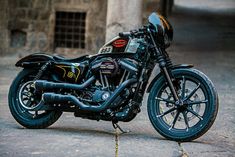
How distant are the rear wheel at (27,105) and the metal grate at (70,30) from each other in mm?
6939

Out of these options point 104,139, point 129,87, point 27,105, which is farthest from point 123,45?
point 27,105

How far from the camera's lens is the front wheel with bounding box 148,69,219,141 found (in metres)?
6.05

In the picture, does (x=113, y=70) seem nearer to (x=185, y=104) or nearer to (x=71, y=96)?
(x=71, y=96)

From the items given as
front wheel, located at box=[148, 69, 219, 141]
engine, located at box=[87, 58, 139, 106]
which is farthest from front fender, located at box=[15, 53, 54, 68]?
front wheel, located at box=[148, 69, 219, 141]

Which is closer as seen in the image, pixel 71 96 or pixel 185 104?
pixel 185 104

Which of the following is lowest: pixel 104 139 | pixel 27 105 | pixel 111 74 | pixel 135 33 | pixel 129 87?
pixel 104 139

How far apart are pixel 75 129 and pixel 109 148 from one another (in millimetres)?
1048

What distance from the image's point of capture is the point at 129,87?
6.31m

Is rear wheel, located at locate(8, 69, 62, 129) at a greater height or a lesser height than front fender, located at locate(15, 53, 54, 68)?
lesser

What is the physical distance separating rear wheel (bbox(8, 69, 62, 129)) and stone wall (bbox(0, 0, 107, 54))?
262 inches

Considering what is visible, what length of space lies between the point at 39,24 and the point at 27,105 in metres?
6.99

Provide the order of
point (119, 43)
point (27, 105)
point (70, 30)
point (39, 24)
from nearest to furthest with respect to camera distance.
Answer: point (119, 43), point (27, 105), point (39, 24), point (70, 30)

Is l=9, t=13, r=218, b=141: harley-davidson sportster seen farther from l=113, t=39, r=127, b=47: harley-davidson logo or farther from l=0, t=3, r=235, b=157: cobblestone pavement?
l=0, t=3, r=235, b=157: cobblestone pavement

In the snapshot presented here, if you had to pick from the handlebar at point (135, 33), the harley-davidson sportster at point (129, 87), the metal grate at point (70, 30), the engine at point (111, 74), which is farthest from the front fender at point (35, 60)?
the metal grate at point (70, 30)
